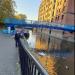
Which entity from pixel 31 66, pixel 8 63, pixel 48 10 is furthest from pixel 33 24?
pixel 31 66

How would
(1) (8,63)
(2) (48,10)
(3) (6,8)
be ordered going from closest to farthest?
(1) (8,63), (3) (6,8), (2) (48,10)

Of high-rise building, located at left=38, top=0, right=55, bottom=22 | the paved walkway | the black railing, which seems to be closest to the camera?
the black railing

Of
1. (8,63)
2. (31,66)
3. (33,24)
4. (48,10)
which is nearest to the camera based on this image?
(31,66)

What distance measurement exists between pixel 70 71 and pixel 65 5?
166 ft

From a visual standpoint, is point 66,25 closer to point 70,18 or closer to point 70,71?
point 70,18

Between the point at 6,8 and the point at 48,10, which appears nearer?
the point at 6,8

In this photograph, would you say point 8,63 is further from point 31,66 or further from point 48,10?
point 48,10

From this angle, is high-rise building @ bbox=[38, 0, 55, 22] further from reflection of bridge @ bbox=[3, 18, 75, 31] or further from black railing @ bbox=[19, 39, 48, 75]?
black railing @ bbox=[19, 39, 48, 75]

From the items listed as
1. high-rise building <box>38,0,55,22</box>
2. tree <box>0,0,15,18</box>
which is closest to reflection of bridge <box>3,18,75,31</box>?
tree <box>0,0,15,18</box>

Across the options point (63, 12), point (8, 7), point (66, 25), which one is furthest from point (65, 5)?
point (8, 7)

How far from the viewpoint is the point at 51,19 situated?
9444 centimetres

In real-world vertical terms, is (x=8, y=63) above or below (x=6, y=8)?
below

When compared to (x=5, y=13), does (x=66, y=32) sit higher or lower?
lower

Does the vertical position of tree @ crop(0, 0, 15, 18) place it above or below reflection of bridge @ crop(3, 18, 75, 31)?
above
